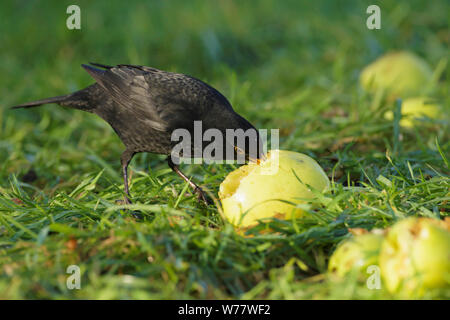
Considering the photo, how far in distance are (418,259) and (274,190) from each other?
84 cm

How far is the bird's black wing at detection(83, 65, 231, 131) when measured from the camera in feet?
10.7

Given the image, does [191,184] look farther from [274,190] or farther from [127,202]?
[274,190]

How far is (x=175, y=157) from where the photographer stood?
357 centimetres

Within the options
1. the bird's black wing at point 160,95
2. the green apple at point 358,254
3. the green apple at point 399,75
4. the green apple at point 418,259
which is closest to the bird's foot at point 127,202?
the bird's black wing at point 160,95

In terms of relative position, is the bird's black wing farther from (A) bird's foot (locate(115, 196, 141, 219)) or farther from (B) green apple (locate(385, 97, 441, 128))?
(B) green apple (locate(385, 97, 441, 128))

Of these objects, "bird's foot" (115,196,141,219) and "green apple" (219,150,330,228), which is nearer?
"green apple" (219,150,330,228)

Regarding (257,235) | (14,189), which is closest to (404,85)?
(257,235)

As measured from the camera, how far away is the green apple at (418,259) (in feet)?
6.81

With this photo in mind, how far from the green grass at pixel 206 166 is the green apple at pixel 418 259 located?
0.41 ft

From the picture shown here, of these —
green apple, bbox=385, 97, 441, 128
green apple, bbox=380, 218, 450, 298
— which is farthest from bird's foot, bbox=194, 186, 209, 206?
green apple, bbox=385, 97, 441, 128

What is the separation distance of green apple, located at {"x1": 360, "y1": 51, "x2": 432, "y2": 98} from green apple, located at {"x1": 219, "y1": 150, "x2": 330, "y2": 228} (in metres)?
2.56

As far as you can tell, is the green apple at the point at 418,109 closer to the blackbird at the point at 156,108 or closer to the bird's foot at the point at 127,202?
the blackbird at the point at 156,108

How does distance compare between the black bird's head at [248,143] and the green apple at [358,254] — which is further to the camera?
the black bird's head at [248,143]

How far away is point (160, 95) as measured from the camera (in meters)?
3.40
